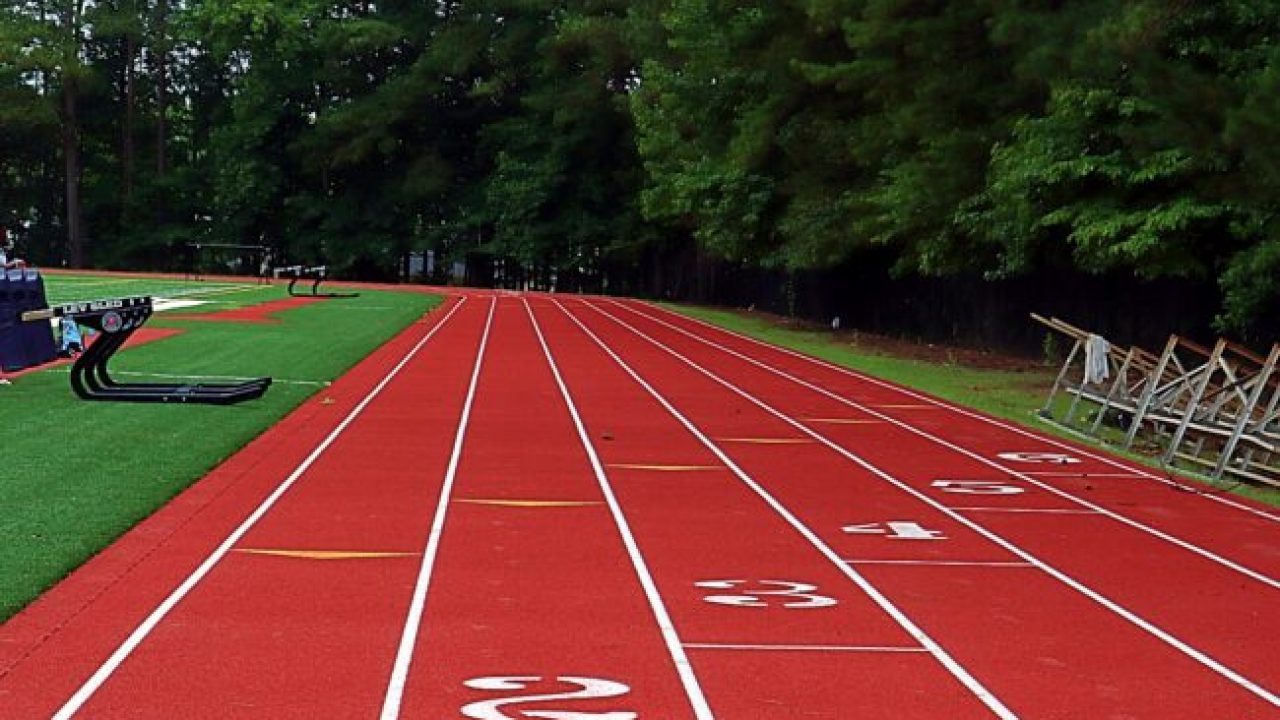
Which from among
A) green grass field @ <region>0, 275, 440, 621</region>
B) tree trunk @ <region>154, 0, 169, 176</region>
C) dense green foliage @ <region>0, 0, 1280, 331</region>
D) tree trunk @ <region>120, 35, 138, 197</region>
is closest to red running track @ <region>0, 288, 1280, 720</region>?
green grass field @ <region>0, 275, 440, 621</region>

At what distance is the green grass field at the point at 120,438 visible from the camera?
28.9ft

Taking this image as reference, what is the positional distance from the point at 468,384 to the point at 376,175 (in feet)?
170

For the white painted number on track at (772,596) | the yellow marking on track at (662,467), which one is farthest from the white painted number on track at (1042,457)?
the white painted number on track at (772,596)

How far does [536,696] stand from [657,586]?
2253 mm

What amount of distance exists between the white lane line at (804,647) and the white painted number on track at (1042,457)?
293 inches

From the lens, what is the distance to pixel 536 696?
6.07 meters

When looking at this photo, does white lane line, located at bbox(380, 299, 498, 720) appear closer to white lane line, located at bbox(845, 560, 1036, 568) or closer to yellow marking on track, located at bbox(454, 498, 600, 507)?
yellow marking on track, located at bbox(454, 498, 600, 507)

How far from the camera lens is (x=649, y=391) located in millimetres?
19859

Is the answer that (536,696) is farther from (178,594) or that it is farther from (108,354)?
(108,354)

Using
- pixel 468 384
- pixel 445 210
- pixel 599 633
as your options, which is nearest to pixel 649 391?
pixel 468 384

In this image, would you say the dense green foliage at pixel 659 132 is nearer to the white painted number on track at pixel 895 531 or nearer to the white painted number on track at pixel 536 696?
the white painted number on track at pixel 895 531

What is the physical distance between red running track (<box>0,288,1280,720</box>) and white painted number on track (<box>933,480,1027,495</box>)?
0.17 feet

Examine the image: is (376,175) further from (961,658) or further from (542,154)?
(961,658)

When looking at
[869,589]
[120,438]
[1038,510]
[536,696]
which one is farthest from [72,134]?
[536,696]
